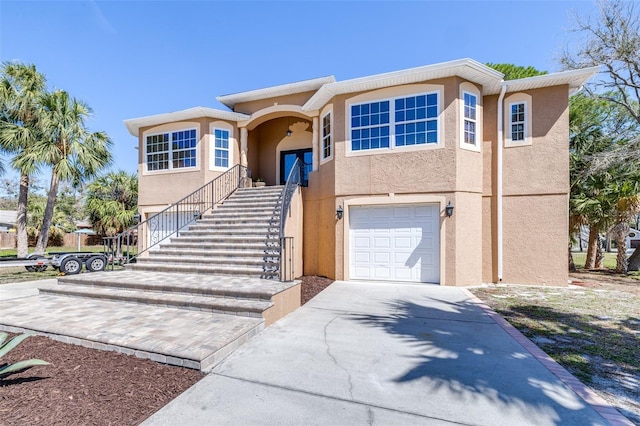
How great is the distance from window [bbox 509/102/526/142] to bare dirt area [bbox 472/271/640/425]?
4.71 m

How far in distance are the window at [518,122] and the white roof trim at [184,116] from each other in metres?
9.86

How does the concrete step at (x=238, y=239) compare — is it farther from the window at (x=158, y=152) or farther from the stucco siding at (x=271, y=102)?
the stucco siding at (x=271, y=102)

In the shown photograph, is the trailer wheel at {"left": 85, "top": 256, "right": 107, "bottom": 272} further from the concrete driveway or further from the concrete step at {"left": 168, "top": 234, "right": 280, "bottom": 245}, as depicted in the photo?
the concrete driveway

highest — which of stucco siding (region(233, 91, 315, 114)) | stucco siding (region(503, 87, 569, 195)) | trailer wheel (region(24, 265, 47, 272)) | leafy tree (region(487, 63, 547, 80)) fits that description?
leafy tree (region(487, 63, 547, 80))

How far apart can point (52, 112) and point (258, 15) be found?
965cm

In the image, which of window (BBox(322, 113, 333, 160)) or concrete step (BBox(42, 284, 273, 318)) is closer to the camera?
concrete step (BBox(42, 284, 273, 318))

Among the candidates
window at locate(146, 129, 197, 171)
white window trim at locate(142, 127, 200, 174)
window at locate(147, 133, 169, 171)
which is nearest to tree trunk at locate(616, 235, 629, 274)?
white window trim at locate(142, 127, 200, 174)

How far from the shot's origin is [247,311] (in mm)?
4984

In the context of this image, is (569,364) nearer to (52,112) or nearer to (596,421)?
(596,421)

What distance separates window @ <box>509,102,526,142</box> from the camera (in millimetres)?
9047

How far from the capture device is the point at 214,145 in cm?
1187

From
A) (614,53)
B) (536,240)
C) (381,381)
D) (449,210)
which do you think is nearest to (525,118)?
(536,240)

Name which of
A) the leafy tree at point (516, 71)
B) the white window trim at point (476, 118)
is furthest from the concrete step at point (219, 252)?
the leafy tree at point (516, 71)

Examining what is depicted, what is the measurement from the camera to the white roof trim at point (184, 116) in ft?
37.6
